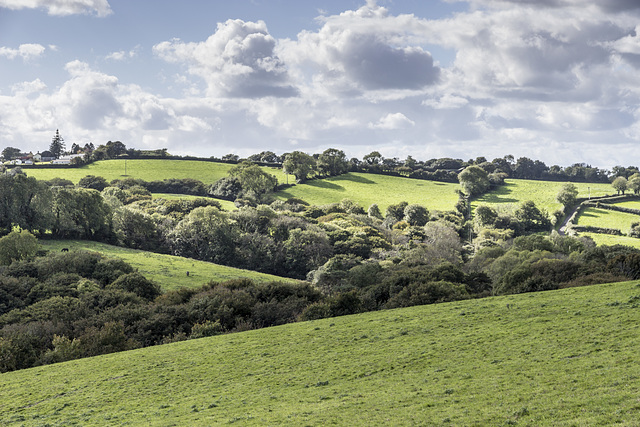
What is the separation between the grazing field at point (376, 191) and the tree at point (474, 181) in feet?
13.1

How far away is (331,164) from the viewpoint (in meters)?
160

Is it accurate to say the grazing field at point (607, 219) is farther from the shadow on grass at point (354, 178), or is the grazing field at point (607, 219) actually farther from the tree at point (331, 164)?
the tree at point (331, 164)

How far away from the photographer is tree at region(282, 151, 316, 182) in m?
151

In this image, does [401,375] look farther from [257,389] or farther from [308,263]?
[308,263]

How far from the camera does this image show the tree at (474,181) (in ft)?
451

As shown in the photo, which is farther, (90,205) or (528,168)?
(528,168)

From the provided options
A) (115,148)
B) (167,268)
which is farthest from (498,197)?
(115,148)

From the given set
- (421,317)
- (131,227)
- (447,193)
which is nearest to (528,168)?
(447,193)

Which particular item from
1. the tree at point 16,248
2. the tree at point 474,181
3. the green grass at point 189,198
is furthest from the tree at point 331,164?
the tree at point 16,248

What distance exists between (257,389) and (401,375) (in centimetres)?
591

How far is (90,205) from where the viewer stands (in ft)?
263

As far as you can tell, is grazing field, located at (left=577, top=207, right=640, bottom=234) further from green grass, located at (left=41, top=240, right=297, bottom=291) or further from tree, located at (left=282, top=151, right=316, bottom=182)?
tree, located at (left=282, top=151, right=316, bottom=182)

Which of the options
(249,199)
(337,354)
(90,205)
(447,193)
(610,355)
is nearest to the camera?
(610,355)

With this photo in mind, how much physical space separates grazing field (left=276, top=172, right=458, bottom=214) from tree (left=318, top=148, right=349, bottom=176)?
358 centimetres
